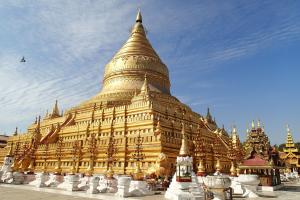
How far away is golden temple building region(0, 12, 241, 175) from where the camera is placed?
33125 millimetres

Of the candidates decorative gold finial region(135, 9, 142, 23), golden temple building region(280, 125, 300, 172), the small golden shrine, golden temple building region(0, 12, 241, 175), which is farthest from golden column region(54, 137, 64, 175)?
golden temple building region(280, 125, 300, 172)

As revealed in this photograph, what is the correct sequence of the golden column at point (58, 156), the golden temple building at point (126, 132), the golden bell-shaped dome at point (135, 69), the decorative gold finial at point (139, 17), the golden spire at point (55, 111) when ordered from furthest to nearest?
the decorative gold finial at point (139, 17) → the golden spire at point (55, 111) → the golden bell-shaped dome at point (135, 69) → the golden temple building at point (126, 132) → the golden column at point (58, 156)

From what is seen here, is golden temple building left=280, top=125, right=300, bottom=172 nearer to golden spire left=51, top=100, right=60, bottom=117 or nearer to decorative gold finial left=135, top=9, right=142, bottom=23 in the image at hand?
decorative gold finial left=135, top=9, right=142, bottom=23

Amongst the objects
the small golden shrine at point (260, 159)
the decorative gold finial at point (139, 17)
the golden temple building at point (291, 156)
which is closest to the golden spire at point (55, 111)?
the decorative gold finial at point (139, 17)

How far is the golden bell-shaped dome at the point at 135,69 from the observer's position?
54094mm

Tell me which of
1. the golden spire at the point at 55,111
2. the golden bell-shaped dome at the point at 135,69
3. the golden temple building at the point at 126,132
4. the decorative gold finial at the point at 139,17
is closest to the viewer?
the golden temple building at the point at 126,132

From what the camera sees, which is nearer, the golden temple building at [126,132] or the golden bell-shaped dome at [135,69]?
the golden temple building at [126,132]

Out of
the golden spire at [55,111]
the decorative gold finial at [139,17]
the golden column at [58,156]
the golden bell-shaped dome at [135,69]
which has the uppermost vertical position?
the decorative gold finial at [139,17]

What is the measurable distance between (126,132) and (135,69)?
779 inches

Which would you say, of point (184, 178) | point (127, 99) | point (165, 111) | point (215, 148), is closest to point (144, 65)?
point (127, 99)

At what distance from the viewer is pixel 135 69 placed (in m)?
55.6

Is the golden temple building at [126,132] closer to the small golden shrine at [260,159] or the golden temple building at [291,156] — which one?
the small golden shrine at [260,159]

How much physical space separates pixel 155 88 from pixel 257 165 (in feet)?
90.7

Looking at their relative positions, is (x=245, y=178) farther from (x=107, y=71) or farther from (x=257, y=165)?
(x=107, y=71)
